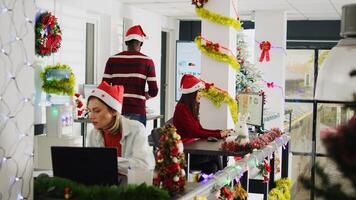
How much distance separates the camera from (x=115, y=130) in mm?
3248

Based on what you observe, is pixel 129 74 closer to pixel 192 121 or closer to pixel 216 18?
pixel 192 121

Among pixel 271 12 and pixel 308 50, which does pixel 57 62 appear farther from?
pixel 308 50

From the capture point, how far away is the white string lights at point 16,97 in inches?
85.9

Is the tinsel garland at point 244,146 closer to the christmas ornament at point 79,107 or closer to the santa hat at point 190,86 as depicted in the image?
the santa hat at point 190,86

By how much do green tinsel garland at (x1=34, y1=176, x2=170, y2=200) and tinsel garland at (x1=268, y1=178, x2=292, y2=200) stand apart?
284 centimetres

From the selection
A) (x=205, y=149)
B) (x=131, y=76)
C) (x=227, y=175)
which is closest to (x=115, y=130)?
(x=227, y=175)

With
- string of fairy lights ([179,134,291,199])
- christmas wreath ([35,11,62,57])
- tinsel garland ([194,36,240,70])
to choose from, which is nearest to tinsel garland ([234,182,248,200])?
string of fairy lights ([179,134,291,199])

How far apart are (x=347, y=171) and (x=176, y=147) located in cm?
153

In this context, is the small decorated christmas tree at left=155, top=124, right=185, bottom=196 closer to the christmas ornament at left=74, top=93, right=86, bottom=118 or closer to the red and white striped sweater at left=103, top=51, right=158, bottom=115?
the red and white striped sweater at left=103, top=51, right=158, bottom=115

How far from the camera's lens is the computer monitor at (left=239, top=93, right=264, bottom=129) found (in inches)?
213

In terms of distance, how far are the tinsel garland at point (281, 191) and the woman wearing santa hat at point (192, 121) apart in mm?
554

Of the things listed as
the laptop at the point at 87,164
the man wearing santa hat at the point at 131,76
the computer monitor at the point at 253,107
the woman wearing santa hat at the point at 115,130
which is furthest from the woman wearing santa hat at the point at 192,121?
the laptop at the point at 87,164

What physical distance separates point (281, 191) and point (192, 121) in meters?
1.09

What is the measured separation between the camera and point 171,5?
361 inches
